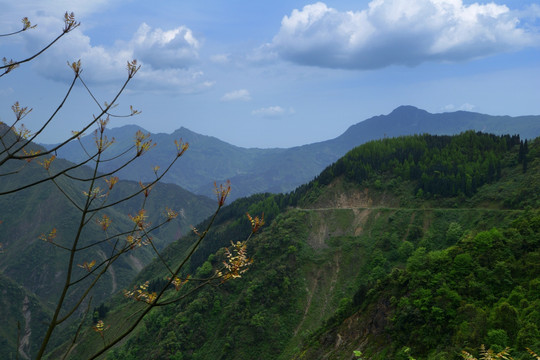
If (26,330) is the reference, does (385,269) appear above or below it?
above

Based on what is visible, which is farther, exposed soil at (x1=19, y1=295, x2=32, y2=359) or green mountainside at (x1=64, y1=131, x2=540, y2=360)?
exposed soil at (x1=19, y1=295, x2=32, y2=359)

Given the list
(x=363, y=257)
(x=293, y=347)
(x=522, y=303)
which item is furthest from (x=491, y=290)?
(x=363, y=257)

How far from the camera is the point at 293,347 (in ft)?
234

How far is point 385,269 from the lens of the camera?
267 feet

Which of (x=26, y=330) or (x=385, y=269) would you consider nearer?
(x=385, y=269)

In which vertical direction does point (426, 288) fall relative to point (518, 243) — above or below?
below

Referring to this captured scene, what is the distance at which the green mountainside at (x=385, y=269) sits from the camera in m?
40.7

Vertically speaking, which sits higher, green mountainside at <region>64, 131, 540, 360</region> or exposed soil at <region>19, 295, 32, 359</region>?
green mountainside at <region>64, 131, 540, 360</region>

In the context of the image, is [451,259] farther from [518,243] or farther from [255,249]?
[255,249]

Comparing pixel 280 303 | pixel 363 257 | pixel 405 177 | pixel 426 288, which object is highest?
pixel 405 177

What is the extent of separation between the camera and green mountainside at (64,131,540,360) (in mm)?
40688

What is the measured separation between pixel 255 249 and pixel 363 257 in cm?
3145

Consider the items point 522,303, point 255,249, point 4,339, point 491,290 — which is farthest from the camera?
point 4,339

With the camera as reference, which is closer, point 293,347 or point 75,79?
point 75,79
